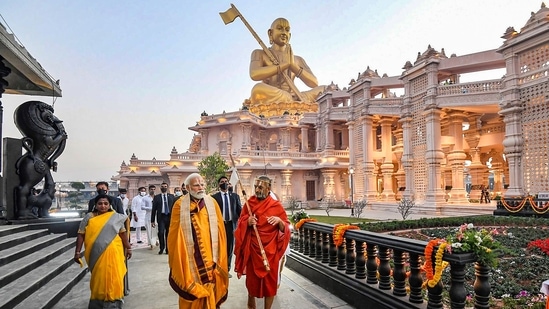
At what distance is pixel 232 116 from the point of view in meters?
29.6

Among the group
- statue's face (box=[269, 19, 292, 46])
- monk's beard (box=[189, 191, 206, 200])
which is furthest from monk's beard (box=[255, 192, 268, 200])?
statue's face (box=[269, 19, 292, 46])

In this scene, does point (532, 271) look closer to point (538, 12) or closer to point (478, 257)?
point (478, 257)

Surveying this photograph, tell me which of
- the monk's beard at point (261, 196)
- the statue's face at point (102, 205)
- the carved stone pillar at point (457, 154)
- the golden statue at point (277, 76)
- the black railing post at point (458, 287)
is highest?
the golden statue at point (277, 76)

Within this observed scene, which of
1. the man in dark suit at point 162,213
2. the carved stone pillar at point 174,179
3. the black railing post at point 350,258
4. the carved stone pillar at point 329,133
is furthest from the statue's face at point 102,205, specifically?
the carved stone pillar at point 329,133

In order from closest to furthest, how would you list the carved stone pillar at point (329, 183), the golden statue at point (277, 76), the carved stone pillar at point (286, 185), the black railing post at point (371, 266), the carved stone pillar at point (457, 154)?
the black railing post at point (371, 266)
the carved stone pillar at point (457, 154)
the carved stone pillar at point (286, 185)
the carved stone pillar at point (329, 183)
the golden statue at point (277, 76)

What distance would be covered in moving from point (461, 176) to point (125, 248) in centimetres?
1908

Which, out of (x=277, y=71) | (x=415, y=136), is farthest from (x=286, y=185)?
(x=277, y=71)

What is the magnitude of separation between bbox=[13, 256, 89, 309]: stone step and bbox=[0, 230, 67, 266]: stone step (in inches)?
25.5

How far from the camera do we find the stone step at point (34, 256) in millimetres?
4154

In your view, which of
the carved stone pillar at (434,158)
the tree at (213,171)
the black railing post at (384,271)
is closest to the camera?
the black railing post at (384,271)

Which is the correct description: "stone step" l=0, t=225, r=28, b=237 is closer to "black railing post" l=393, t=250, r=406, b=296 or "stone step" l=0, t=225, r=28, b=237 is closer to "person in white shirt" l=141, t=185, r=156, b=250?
"person in white shirt" l=141, t=185, r=156, b=250

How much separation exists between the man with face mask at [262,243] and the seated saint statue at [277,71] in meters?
30.4

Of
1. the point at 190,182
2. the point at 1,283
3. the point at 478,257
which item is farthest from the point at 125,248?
the point at 478,257

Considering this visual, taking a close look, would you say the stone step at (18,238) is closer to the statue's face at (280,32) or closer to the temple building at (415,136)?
the temple building at (415,136)
